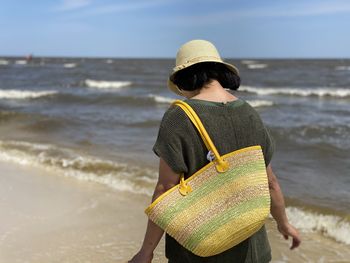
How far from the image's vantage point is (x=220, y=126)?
1695 millimetres

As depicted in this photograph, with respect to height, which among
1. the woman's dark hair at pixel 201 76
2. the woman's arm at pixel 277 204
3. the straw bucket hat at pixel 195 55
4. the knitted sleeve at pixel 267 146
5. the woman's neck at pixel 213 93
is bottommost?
the woman's arm at pixel 277 204

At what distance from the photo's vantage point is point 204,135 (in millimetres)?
1653

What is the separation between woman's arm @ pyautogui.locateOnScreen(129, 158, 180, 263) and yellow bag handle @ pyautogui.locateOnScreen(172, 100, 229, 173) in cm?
16

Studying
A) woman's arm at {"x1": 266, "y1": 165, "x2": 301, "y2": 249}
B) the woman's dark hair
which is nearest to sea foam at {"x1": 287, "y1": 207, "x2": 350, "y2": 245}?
woman's arm at {"x1": 266, "y1": 165, "x2": 301, "y2": 249}

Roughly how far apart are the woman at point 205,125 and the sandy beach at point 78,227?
2.18 m

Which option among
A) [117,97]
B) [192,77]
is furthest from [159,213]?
[117,97]

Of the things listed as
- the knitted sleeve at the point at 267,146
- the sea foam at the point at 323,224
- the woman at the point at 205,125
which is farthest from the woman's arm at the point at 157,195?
the sea foam at the point at 323,224

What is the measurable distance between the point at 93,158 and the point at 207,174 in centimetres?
616

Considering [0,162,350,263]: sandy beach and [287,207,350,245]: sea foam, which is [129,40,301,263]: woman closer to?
[0,162,350,263]: sandy beach

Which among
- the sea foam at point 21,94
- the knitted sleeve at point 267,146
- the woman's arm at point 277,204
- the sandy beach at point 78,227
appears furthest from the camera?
the sea foam at point 21,94

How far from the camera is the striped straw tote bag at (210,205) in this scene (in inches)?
66.1

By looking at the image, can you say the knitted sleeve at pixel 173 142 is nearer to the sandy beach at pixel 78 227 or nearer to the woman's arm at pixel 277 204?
the woman's arm at pixel 277 204

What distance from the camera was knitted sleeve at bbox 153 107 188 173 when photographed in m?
1.66

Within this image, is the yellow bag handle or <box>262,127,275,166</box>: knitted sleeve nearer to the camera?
the yellow bag handle
